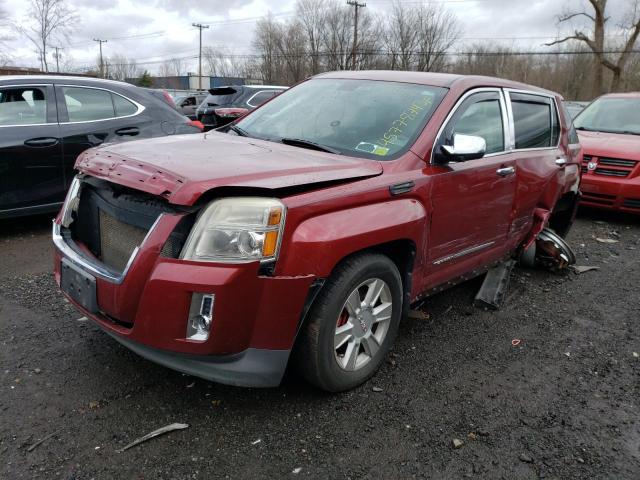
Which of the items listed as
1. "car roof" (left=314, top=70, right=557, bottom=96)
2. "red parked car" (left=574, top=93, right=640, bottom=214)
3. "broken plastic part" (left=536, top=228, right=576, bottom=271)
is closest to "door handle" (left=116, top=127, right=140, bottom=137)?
"car roof" (left=314, top=70, right=557, bottom=96)

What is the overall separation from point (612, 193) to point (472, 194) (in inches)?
199

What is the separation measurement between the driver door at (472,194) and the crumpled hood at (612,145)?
444cm

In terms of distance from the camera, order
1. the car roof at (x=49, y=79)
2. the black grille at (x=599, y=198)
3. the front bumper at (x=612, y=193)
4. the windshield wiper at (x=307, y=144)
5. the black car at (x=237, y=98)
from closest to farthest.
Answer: the windshield wiper at (x=307, y=144)
the car roof at (x=49, y=79)
the front bumper at (x=612, y=193)
the black grille at (x=599, y=198)
the black car at (x=237, y=98)

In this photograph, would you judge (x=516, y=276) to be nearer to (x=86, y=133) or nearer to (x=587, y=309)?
(x=587, y=309)

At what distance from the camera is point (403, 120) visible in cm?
327

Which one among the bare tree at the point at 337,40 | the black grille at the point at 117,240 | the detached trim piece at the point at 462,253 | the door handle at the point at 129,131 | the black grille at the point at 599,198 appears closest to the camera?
the black grille at the point at 117,240

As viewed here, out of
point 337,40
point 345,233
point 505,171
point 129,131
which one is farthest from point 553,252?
point 337,40

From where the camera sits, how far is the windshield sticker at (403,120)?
10.4ft

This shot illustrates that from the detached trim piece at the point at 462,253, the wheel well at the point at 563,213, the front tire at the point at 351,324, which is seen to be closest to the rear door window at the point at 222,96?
the wheel well at the point at 563,213

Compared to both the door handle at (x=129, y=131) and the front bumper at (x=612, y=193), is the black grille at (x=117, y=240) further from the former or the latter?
the front bumper at (x=612, y=193)

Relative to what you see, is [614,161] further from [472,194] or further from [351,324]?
[351,324]

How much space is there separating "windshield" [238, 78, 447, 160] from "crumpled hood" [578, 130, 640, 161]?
5.19 m

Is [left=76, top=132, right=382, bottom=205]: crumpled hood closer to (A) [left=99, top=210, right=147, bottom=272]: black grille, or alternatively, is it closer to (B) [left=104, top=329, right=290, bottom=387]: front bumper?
(A) [left=99, top=210, right=147, bottom=272]: black grille

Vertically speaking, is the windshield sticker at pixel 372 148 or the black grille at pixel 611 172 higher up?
the windshield sticker at pixel 372 148
